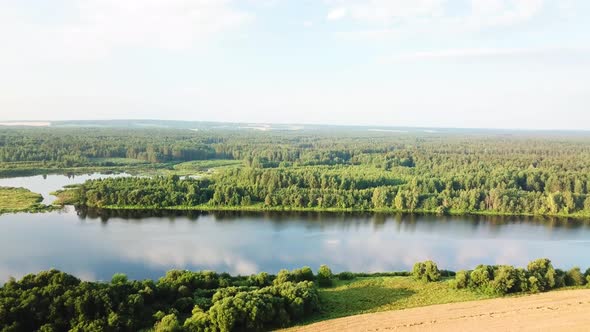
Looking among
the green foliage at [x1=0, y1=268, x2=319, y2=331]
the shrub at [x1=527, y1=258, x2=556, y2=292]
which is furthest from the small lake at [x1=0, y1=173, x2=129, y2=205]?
the shrub at [x1=527, y1=258, x2=556, y2=292]

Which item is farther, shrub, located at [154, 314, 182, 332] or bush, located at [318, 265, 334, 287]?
bush, located at [318, 265, 334, 287]

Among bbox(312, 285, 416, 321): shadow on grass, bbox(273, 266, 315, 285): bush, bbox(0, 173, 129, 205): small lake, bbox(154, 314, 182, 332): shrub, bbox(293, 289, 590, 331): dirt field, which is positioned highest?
bbox(154, 314, 182, 332): shrub

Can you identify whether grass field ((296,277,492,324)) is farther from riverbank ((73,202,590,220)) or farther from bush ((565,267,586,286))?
riverbank ((73,202,590,220))

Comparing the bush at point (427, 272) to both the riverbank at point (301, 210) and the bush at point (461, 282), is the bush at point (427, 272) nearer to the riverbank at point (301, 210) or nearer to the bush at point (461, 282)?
the bush at point (461, 282)

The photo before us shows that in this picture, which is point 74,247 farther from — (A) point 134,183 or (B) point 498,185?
(B) point 498,185

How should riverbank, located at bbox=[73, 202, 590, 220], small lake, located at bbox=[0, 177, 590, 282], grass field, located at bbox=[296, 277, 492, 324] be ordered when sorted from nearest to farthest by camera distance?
grass field, located at bbox=[296, 277, 492, 324]
small lake, located at bbox=[0, 177, 590, 282]
riverbank, located at bbox=[73, 202, 590, 220]

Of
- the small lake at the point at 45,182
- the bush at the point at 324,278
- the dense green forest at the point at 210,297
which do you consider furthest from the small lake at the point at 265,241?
the small lake at the point at 45,182
